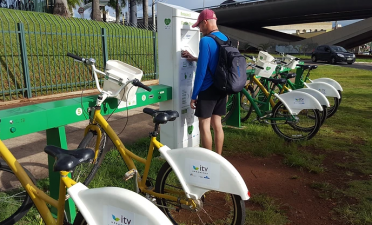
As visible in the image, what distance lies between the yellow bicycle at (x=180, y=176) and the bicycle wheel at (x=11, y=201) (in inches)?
21.6

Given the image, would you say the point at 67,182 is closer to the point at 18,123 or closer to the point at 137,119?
the point at 18,123

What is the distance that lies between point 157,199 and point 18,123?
4.08 feet

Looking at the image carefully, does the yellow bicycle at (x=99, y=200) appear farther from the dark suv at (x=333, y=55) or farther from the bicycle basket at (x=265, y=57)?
the dark suv at (x=333, y=55)

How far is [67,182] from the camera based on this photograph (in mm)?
1794

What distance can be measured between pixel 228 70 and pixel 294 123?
7.37 feet

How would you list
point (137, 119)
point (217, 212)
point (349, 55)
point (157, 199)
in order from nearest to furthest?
point (157, 199)
point (217, 212)
point (137, 119)
point (349, 55)

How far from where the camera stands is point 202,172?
92.1 inches

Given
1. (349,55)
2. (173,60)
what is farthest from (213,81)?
(349,55)

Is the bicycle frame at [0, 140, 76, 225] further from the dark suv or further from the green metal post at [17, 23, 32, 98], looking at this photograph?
the dark suv

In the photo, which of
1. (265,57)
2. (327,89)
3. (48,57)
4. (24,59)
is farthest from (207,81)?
(24,59)

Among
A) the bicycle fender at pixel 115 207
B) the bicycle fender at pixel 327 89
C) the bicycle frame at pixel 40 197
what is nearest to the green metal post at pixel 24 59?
the bicycle frame at pixel 40 197

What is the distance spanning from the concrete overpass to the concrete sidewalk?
37.0 meters

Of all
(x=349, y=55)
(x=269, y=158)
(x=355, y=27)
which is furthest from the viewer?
(x=355, y=27)

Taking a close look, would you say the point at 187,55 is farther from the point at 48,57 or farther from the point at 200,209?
the point at 48,57
